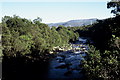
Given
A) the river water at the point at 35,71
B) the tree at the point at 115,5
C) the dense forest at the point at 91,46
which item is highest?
the tree at the point at 115,5

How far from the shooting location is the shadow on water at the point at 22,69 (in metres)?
39.2

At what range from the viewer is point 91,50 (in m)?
17.4

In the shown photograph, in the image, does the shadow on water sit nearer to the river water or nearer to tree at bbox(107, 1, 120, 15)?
the river water

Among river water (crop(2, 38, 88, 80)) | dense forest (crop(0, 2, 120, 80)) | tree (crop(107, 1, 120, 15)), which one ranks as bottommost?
river water (crop(2, 38, 88, 80))

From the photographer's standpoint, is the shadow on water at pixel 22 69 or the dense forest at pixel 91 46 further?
the shadow on water at pixel 22 69

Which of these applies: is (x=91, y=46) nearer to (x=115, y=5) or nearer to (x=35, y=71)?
(x=115, y=5)

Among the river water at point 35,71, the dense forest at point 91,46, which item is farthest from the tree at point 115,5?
the river water at point 35,71

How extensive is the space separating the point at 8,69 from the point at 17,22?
4431 cm

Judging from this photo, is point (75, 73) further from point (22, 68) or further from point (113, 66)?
point (113, 66)

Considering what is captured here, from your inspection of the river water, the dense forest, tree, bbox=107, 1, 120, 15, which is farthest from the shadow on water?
tree, bbox=107, 1, 120, 15

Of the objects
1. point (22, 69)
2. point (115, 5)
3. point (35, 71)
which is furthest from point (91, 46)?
point (22, 69)

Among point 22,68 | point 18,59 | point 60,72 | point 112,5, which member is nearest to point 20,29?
point 18,59

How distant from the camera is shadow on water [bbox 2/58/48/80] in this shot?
3915 cm

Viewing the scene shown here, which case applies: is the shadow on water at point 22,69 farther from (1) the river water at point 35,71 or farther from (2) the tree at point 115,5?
(2) the tree at point 115,5
